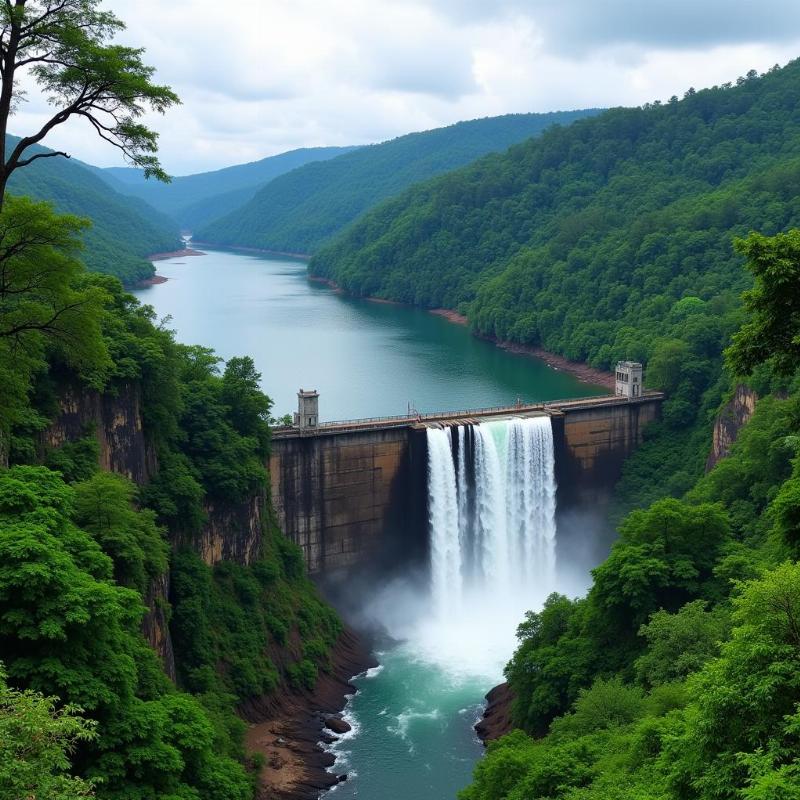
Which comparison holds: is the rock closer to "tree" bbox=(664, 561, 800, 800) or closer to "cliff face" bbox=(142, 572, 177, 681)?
"cliff face" bbox=(142, 572, 177, 681)

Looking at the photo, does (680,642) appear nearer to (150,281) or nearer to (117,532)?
(117,532)

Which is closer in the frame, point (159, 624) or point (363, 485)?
point (159, 624)

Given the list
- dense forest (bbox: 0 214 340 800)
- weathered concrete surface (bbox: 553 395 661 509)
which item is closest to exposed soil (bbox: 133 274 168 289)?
weathered concrete surface (bbox: 553 395 661 509)

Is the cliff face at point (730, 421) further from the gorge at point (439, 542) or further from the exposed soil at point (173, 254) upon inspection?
the exposed soil at point (173, 254)

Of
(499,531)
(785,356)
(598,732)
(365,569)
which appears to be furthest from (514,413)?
(785,356)

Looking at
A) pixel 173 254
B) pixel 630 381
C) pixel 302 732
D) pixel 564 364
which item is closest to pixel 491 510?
pixel 630 381

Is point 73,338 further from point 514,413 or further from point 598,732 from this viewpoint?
point 514,413

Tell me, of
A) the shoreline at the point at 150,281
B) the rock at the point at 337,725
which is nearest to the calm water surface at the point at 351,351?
the shoreline at the point at 150,281
